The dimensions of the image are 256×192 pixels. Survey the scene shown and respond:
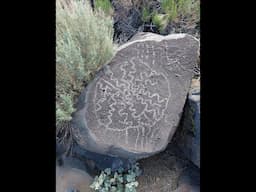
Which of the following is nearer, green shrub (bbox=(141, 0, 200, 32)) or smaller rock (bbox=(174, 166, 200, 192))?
smaller rock (bbox=(174, 166, 200, 192))

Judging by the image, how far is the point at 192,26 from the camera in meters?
2.61

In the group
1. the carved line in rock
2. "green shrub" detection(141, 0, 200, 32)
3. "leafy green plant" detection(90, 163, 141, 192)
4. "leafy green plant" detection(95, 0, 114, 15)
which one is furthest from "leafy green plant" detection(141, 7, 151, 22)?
"leafy green plant" detection(90, 163, 141, 192)

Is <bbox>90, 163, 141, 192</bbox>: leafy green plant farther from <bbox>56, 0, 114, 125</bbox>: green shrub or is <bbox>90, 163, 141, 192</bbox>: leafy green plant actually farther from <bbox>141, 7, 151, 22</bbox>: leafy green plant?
<bbox>141, 7, 151, 22</bbox>: leafy green plant

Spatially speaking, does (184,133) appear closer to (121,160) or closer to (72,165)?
(121,160)

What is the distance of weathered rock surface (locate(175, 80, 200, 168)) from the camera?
1.99 m

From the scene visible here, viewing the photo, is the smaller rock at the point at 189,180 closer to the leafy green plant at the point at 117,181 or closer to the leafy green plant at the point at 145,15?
the leafy green plant at the point at 117,181

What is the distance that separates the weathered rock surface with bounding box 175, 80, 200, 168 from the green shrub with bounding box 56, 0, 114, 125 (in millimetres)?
588

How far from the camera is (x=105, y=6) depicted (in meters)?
2.56

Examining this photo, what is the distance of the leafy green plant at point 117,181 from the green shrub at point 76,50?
422mm

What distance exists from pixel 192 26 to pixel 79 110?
122 centimetres

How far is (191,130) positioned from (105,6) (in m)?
1.20

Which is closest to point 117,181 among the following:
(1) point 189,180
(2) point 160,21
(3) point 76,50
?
(1) point 189,180

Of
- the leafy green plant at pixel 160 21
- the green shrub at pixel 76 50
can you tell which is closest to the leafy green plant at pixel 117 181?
the green shrub at pixel 76 50

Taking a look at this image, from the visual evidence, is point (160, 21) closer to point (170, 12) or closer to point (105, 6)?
point (170, 12)
